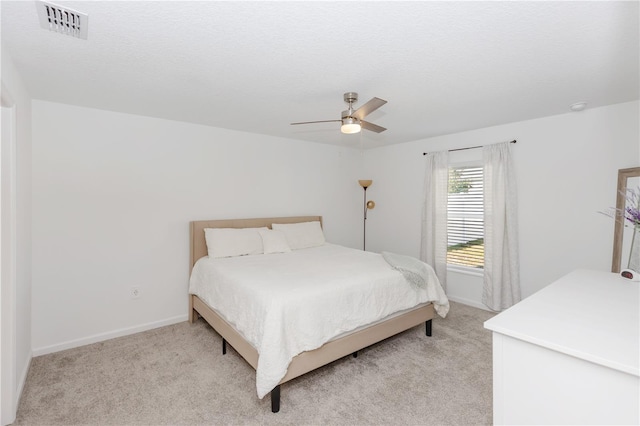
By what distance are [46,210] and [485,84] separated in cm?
410

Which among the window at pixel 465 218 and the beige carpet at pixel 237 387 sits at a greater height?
the window at pixel 465 218

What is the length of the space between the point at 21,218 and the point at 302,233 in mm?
2840

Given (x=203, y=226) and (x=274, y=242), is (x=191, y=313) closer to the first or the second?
(x=203, y=226)

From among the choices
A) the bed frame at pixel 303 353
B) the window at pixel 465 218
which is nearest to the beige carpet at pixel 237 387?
the bed frame at pixel 303 353

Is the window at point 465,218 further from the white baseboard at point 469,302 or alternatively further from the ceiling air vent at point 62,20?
the ceiling air vent at point 62,20

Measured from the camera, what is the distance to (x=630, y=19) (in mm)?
1588

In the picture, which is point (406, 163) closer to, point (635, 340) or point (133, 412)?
point (635, 340)

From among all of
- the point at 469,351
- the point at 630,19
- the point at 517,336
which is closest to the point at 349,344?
the point at 469,351

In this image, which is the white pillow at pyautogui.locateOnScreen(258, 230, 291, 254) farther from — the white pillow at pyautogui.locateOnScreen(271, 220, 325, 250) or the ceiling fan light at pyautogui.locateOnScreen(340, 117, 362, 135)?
the ceiling fan light at pyautogui.locateOnScreen(340, 117, 362, 135)

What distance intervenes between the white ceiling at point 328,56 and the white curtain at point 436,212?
4.00ft

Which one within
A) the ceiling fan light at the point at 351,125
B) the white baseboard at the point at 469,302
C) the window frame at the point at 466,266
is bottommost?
the white baseboard at the point at 469,302

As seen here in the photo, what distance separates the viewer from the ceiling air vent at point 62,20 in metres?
1.51

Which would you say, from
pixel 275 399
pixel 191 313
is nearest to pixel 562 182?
pixel 275 399

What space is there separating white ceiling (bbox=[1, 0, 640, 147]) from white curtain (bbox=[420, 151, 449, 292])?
4.00 ft
